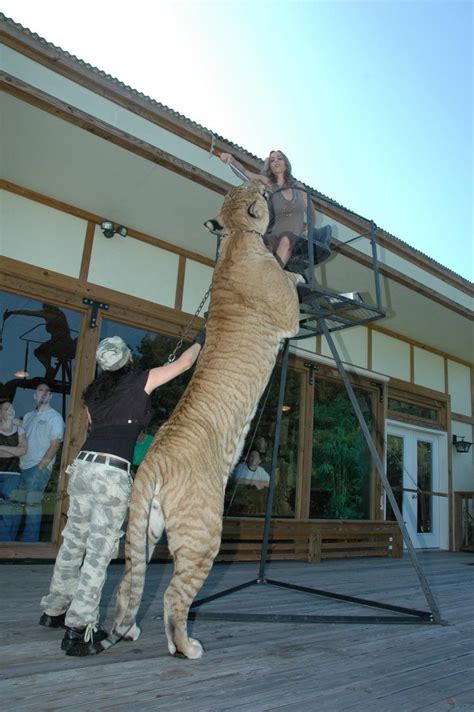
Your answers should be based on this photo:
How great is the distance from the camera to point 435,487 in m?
10.3

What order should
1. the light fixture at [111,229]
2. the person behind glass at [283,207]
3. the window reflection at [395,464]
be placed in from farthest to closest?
1. the window reflection at [395,464]
2. the light fixture at [111,229]
3. the person behind glass at [283,207]

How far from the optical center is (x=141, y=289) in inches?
252

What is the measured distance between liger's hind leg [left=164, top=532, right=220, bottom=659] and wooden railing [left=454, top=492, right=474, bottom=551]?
29.6ft

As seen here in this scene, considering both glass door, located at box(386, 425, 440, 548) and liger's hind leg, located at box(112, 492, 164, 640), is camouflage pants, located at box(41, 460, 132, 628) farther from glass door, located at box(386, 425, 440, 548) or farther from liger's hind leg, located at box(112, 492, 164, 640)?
glass door, located at box(386, 425, 440, 548)

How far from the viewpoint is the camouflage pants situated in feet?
8.71

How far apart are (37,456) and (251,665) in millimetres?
3858

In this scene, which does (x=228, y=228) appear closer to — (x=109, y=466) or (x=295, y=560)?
(x=109, y=466)

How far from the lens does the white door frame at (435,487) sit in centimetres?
980

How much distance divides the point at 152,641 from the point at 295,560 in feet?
15.1

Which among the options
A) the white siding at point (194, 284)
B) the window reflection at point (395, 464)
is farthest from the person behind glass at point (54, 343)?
the window reflection at point (395, 464)

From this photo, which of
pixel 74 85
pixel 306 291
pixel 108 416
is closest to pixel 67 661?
pixel 108 416

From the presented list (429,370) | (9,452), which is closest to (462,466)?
(429,370)

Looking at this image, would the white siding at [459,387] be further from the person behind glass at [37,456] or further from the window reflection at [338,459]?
the person behind glass at [37,456]

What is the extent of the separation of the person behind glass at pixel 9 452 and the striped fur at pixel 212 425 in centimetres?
326
